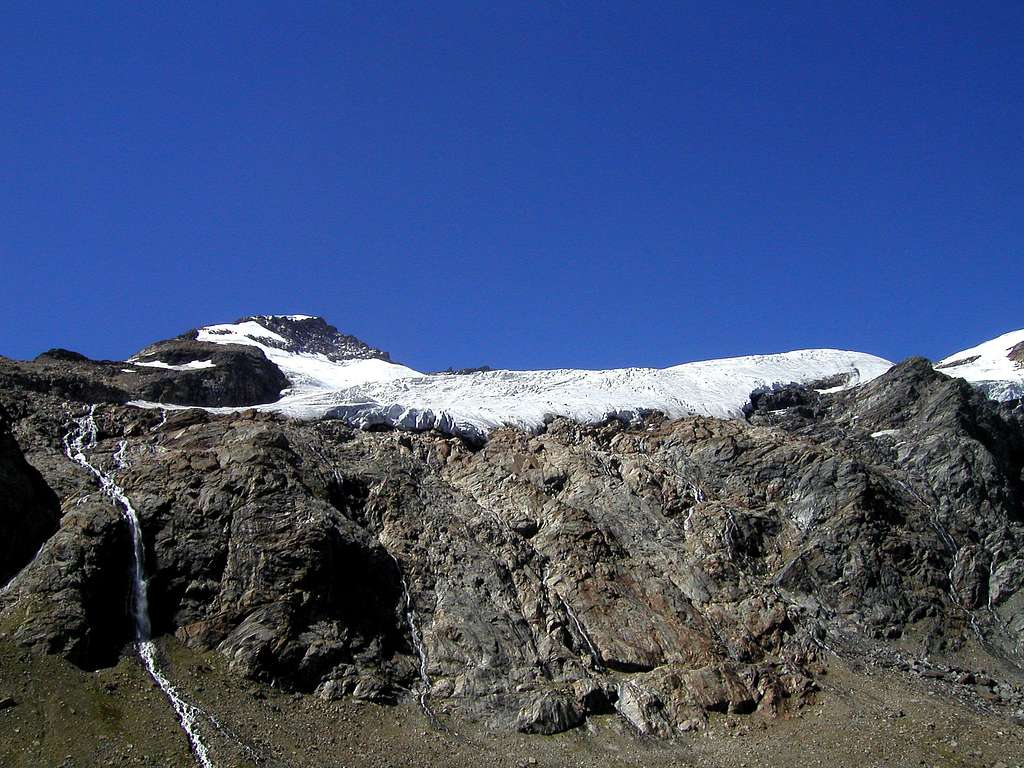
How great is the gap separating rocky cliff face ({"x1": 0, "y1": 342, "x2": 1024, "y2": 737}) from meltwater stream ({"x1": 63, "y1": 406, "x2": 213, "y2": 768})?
54 cm

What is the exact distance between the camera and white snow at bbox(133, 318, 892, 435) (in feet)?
215

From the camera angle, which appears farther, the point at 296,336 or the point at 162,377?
the point at 296,336

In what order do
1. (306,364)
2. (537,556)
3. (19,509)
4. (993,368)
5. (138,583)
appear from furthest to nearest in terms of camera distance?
(306,364) → (993,368) → (537,556) → (138,583) → (19,509)

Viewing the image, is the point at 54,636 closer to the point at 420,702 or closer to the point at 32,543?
the point at 32,543

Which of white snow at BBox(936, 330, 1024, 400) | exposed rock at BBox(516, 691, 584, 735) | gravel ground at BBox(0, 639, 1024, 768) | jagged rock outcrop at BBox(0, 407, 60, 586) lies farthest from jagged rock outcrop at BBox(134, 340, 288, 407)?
white snow at BBox(936, 330, 1024, 400)

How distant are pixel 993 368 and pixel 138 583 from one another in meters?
86.1

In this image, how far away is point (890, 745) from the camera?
130 feet

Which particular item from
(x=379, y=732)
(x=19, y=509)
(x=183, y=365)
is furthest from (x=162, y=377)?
(x=379, y=732)

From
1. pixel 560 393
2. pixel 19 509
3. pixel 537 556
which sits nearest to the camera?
pixel 19 509

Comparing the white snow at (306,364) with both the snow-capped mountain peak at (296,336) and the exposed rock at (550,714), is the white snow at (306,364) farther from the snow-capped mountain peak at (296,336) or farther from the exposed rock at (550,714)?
the exposed rock at (550,714)

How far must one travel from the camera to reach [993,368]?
292 feet

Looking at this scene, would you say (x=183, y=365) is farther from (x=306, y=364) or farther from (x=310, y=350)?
(x=310, y=350)

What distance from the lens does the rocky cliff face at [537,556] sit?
41062mm

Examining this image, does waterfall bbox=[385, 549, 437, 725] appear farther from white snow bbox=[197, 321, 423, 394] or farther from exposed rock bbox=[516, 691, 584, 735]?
white snow bbox=[197, 321, 423, 394]
